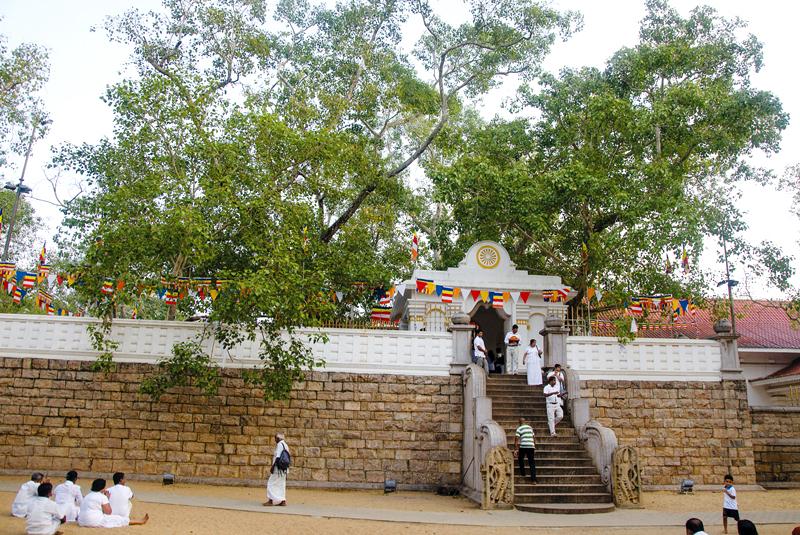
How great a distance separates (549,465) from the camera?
1195cm

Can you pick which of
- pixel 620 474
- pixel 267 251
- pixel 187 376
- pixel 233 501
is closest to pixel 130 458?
pixel 187 376

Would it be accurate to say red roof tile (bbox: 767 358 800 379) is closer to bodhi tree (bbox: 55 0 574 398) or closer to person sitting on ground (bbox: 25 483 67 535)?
bodhi tree (bbox: 55 0 574 398)

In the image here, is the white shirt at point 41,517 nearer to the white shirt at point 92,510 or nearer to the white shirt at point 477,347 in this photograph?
the white shirt at point 92,510

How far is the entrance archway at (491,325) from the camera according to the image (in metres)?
19.0

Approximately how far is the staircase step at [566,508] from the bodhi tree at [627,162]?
753 centimetres

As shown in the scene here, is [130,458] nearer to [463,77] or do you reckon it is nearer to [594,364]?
[594,364]

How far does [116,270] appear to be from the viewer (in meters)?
13.1

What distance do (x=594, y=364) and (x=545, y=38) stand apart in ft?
37.1

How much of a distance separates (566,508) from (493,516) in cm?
127

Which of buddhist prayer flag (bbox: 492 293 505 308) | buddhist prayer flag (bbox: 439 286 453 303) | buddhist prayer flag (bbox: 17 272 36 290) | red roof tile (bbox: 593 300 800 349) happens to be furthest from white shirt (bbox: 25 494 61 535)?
red roof tile (bbox: 593 300 800 349)

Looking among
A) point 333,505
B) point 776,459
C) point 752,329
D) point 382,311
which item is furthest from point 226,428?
point 752,329

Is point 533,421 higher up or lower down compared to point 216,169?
lower down

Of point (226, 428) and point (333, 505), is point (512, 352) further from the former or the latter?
point (226, 428)

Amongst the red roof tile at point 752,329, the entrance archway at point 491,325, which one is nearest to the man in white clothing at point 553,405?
the entrance archway at point 491,325
